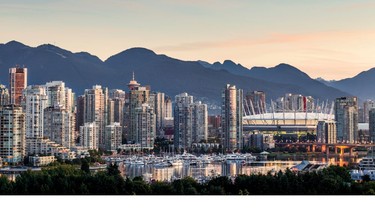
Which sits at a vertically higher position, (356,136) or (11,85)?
(11,85)

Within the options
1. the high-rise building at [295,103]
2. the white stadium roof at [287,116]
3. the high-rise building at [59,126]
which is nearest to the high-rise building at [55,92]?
the high-rise building at [59,126]

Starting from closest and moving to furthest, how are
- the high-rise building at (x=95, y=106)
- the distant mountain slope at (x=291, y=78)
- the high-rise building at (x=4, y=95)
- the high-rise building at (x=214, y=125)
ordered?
1. the distant mountain slope at (x=291, y=78)
2. the high-rise building at (x=4, y=95)
3. the high-rise building at (x=95, y=106)
4. the high-rise building at (x=214, y=125)

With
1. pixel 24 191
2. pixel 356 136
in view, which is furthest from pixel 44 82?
pixel 24 191

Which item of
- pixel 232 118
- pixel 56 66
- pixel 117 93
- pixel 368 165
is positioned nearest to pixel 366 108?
pixel 232 118

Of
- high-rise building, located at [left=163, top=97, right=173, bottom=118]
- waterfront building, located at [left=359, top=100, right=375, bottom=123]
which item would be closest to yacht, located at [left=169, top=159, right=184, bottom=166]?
high-rise building, located at [left=163, top=97, right=173, bottom=118]

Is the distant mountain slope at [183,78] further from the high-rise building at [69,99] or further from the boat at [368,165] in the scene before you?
the boat at [368,165]
